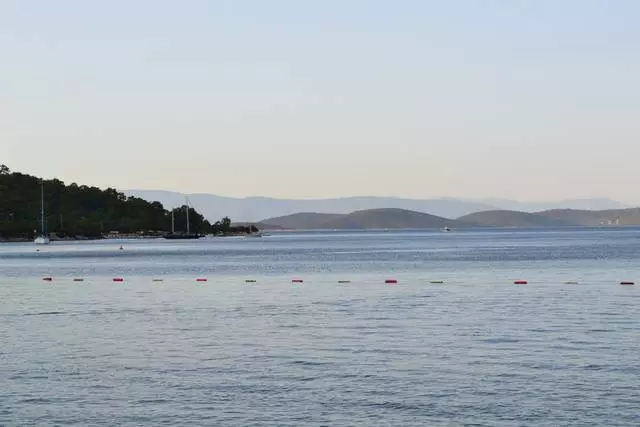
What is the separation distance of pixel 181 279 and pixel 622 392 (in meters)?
85.2

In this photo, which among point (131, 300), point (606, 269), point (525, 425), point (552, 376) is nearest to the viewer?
point (525, 425)

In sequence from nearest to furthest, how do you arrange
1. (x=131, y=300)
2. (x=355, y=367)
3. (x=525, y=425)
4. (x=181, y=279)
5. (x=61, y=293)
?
(x=525, y=425) < (x=355, y=367) < (x=131, y=300) < (x=61, y=293) < (x=181, y=279)

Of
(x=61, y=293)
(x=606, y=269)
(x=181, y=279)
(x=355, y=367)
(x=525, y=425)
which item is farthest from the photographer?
(x=606, y=269)

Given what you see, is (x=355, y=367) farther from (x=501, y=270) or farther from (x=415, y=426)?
(x=501, y=270)

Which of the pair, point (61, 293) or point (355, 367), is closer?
point (355, 367)

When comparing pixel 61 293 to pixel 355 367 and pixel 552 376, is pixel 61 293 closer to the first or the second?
pixel 355 367

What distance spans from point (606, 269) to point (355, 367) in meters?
89.5

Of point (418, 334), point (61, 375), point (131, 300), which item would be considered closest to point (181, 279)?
point (131, 300)

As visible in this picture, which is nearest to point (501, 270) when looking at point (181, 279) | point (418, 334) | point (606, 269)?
point (606, 269)

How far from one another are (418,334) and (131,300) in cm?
3554

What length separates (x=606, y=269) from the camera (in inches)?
4956

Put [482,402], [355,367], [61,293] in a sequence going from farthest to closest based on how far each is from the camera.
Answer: [61,293] < [355,367] < [482,402]

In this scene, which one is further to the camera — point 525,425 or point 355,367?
point 355,367

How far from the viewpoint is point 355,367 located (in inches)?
1656
